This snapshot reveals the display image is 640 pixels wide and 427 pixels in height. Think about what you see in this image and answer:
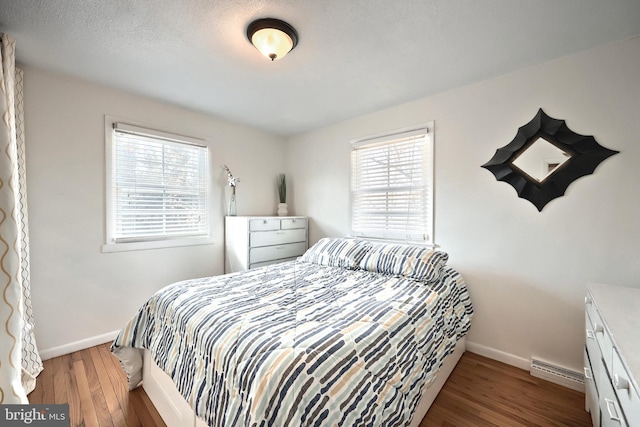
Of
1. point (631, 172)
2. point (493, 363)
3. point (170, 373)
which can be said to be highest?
point (631, 172)

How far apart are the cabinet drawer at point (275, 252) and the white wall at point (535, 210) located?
71.1 inches

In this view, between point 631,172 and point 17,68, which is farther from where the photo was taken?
point 17,68

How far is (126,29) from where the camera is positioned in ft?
5.41

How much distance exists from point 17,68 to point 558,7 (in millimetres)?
3740

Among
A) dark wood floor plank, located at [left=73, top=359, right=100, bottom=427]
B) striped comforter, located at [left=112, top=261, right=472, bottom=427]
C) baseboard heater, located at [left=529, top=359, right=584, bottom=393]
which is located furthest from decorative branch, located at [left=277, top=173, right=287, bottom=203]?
baseboard heater, located at [left=529, top=359, right=584, bottom=393]

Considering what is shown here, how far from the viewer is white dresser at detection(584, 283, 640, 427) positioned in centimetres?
90

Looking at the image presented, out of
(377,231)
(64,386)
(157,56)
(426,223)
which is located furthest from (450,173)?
(64,386)

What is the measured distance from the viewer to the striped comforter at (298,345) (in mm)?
965

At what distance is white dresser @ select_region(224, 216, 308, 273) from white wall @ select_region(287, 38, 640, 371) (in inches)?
71.1

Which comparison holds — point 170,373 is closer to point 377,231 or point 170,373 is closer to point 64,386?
point 64,386

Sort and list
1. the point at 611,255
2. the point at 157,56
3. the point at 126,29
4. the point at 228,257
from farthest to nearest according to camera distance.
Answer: the point at 228,257 < the point at 157,56 < the point at 611,255 < the point at 126,29

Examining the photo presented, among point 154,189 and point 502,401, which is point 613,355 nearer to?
point 502,401

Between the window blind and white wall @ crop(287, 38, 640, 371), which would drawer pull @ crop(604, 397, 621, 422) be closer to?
white wall @ crop(287, 38, 640, 371)

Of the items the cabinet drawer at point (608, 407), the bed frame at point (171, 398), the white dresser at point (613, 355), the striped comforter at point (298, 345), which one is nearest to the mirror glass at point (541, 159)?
the white dresser at point (613, 355)
